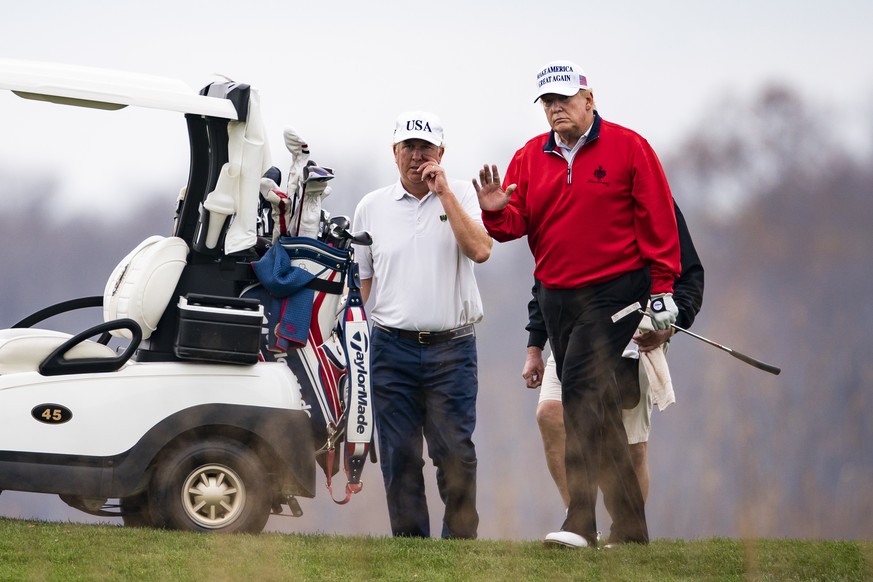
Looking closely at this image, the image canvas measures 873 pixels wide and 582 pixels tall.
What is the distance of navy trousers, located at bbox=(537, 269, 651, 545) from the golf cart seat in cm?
156

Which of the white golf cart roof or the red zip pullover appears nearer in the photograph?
the white golf cart roof

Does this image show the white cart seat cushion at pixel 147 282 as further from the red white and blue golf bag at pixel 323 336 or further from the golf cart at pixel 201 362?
the red white and blue golf bag at pixel 323 336

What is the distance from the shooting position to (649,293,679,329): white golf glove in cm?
451

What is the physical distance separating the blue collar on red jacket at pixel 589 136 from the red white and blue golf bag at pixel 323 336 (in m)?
1.00

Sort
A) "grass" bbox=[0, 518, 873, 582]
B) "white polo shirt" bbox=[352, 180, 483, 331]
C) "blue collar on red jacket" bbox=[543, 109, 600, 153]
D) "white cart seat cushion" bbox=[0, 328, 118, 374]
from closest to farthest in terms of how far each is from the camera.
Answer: "grass" bbox=[0, 518, 873, 582] → "white cart seat cushion" bbox=[0, 328, 118, 374] → "blue collar on red jacket" bbox=[543, 109, 600, 153] → "white polo shirt" bbox=[352, 180, 483, 331]

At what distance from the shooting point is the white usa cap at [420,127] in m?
5.39

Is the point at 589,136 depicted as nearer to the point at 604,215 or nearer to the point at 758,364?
the point at 604,215

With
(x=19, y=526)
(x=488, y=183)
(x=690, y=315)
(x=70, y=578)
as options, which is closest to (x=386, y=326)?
(x=488, y=183)

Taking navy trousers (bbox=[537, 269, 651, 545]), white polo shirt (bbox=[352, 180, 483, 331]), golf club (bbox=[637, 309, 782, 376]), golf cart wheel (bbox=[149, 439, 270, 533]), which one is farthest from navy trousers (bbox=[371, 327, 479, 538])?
golf club (bbox=[637, 309, 782, 376])

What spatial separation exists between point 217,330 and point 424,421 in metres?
1.27

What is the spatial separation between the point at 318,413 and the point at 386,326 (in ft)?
2.14

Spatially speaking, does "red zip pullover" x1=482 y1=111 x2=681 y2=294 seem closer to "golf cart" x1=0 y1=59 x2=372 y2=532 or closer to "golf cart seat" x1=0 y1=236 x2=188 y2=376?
"golf cart" x1=0 y1=59 x2=372 y2=532

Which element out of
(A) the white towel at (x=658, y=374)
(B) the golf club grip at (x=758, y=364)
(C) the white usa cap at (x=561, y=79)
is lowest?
(A) the white towel at (x=658, y=374)

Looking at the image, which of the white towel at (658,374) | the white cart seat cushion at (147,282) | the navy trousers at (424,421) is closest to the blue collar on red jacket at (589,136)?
the white towel at (658,374)
